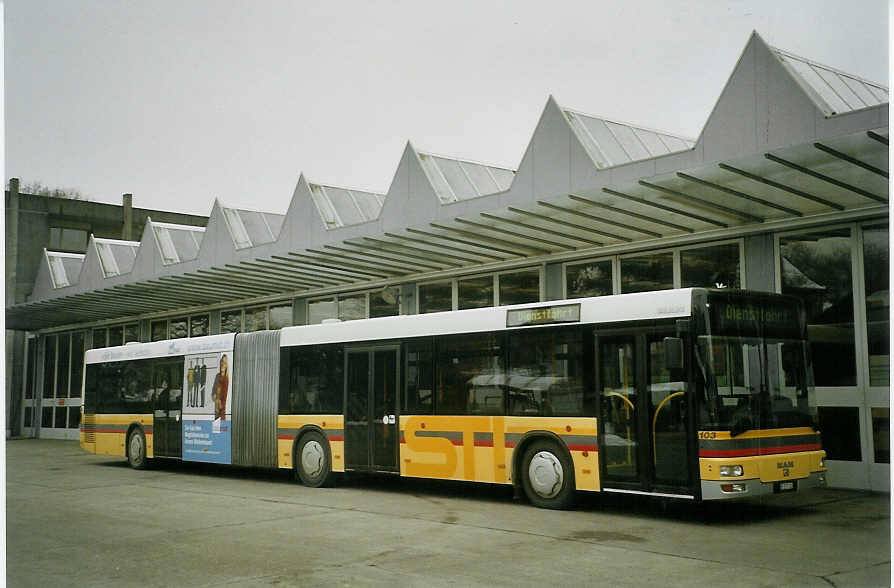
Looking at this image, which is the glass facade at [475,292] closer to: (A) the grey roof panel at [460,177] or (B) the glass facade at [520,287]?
(B) the glass facade at [520,287]

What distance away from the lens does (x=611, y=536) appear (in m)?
9.70

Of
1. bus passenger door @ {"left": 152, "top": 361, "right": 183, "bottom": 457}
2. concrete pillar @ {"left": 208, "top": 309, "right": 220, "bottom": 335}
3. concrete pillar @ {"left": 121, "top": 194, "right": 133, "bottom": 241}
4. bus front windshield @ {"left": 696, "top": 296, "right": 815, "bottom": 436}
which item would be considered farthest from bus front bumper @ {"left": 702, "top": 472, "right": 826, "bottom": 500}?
concrete pillar @ {"left": 121, "top": 194, "right": 133, "bottom": 241}

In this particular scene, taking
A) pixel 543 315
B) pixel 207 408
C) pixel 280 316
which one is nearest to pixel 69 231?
pixel 280 316

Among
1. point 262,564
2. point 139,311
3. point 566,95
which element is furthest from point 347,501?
point 139,311

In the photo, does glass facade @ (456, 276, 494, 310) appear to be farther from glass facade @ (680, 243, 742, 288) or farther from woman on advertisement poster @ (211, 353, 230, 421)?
woman on advertisement poster @ (211, 353, 230, 421)

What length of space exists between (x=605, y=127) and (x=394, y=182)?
4.53 m

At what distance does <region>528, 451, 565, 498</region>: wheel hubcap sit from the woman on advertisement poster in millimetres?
7387

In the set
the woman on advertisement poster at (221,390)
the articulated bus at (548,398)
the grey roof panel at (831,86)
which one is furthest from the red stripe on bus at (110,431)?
the grey roof panel at (831,86)

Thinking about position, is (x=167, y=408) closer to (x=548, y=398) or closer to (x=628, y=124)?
(x=548, y=398)

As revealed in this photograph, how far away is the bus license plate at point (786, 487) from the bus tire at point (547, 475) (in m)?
2.45

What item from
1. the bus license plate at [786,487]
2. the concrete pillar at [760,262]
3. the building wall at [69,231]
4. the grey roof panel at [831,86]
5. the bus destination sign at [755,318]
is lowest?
the bus license plate at [786,487]

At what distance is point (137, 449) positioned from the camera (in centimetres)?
1978

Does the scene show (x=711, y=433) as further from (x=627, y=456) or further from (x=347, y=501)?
(x=347, y=501)

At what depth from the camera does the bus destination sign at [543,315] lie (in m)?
11.9
